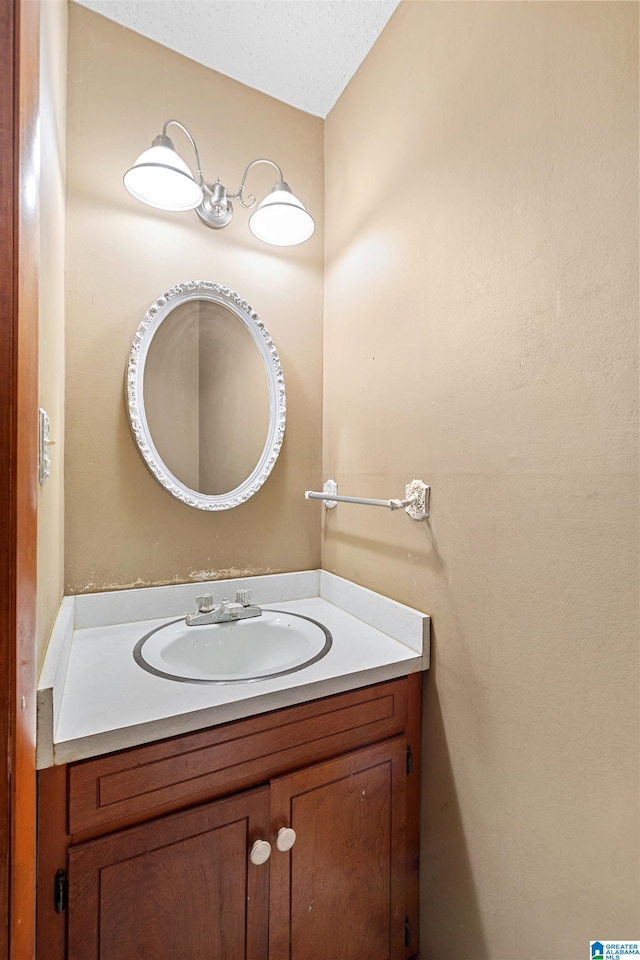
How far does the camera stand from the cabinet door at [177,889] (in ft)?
2.41

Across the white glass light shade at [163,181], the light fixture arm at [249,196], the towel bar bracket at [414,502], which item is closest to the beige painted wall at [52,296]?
the white glass light shade at [163,181]

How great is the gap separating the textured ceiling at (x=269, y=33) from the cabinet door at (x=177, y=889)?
1932 millimetres

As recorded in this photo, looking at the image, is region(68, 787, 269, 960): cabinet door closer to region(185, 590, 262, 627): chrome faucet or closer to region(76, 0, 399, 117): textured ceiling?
region(185, 590, 262, 627): chrome faucet

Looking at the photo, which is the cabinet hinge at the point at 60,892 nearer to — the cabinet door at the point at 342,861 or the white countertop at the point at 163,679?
the white countertop at the point at 163,679

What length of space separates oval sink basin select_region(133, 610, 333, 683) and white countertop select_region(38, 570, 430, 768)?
0.18 ft

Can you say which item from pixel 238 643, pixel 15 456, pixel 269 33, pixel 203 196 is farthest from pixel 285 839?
pixel 269 33

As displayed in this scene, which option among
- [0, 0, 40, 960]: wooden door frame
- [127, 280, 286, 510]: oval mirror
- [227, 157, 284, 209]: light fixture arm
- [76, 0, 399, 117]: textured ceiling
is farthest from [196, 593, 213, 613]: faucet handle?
[76, 0, 399, 117]: textured ceiling

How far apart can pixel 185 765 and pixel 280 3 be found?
1.86 metres

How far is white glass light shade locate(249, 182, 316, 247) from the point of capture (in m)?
1.25

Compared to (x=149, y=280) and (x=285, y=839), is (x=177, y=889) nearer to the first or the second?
(x=285, y=839)

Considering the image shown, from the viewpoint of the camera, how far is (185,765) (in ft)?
2.62

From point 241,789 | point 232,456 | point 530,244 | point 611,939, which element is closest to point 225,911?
point 241,789

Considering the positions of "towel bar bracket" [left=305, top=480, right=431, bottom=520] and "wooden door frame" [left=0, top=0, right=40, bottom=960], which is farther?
"towel bar bracket" [left=305, top=480, right=431, bottom=520]

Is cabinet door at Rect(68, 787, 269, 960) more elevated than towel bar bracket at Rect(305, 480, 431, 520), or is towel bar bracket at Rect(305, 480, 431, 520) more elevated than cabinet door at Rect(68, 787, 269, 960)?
towel bar bracket at Rect(305, 480, 431, 520)
